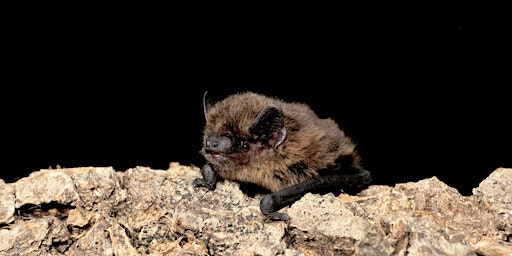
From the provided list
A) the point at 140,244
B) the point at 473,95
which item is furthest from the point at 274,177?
the point at 473,95

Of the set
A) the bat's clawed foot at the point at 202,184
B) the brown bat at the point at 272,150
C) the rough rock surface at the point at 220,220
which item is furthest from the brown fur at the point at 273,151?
the rough rock surface at the point at 220,220

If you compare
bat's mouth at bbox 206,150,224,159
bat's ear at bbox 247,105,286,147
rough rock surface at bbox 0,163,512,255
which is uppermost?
bat's ear at bbox 247,105,286,147

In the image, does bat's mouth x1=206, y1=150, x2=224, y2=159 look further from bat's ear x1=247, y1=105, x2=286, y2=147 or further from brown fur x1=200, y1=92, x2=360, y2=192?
bat's ear x1=247, y1=105, x2=286, y2=147

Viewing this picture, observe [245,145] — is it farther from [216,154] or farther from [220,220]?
[220,220]

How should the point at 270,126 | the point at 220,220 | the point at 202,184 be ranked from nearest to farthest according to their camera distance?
1. the point at 220,220
2. the point at 202,184
3. the point at 270,126

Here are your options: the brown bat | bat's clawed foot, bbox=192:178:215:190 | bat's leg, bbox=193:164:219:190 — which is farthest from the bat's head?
bat's clawed foot, bbox=192:178:215:190

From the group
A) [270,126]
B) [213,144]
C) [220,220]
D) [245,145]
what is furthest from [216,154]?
[220,220]
